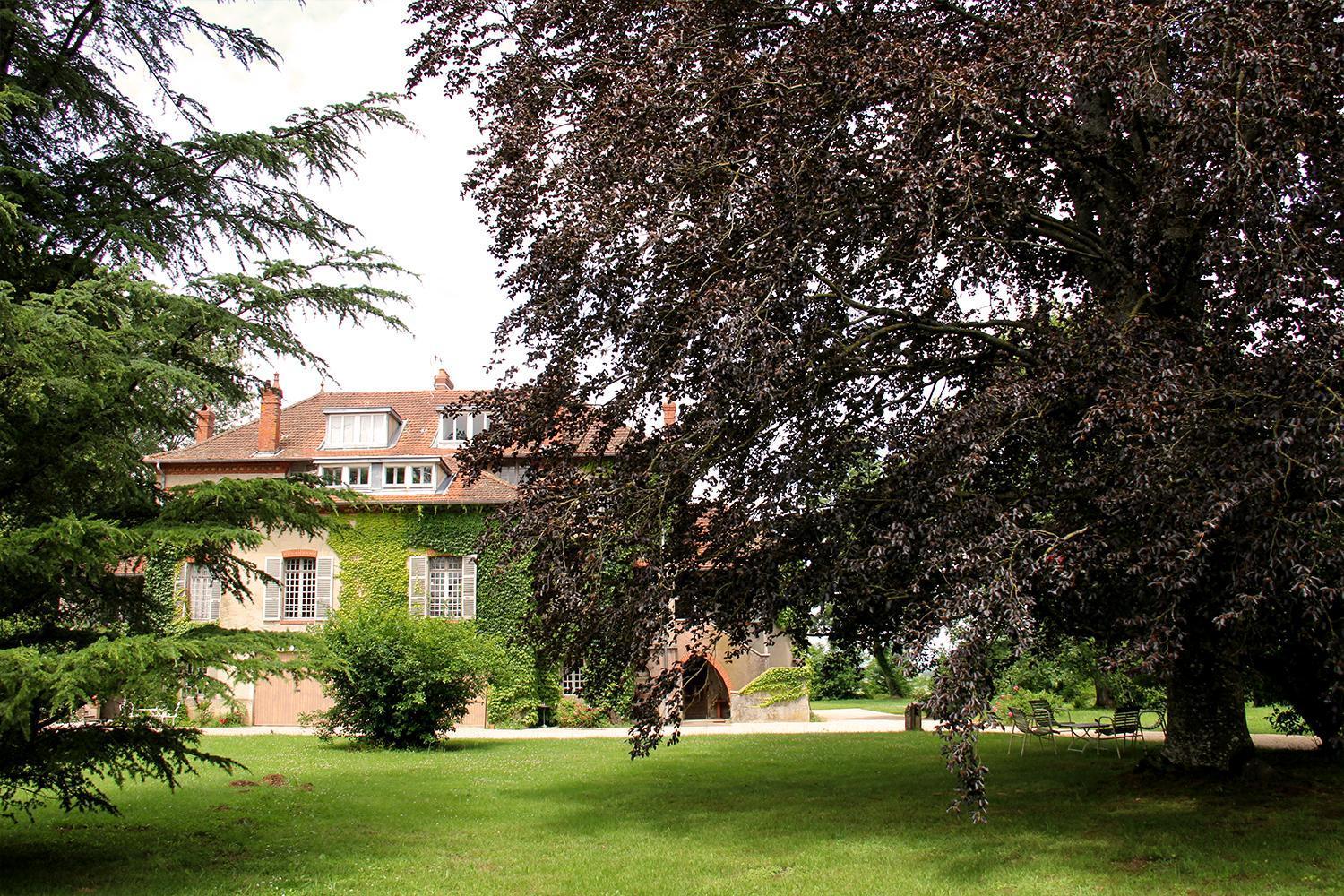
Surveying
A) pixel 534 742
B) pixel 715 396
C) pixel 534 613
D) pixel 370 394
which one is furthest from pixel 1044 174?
pixel 370 394

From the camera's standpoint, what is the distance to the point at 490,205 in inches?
496

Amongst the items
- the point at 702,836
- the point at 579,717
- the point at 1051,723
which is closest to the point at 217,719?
the point at 579,717

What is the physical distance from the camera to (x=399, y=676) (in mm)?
20547

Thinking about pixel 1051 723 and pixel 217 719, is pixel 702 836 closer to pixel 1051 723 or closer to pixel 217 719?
pixel 1051 723

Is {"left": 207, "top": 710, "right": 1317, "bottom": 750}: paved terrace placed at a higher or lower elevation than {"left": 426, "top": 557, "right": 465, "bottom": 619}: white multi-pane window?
lower

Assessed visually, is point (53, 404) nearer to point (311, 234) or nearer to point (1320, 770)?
point (311, 234)

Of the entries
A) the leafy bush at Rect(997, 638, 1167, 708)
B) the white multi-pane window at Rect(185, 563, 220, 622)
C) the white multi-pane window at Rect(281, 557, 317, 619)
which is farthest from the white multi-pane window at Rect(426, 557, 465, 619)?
the leafy bush at Rect(997, 638, 1167, 708)

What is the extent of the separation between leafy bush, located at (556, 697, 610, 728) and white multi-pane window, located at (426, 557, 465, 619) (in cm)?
382

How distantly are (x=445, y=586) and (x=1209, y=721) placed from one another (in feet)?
69.6

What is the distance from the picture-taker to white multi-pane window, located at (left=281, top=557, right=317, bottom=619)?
29.4 m

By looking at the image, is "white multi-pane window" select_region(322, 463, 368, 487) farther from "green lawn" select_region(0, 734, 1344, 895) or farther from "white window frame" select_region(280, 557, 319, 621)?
"green lawn" select_region(0, 734, 1344, 895)

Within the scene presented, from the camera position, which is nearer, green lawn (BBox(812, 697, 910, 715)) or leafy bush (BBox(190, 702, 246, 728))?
leafy bush (BBox(190, 702, 246, 728))

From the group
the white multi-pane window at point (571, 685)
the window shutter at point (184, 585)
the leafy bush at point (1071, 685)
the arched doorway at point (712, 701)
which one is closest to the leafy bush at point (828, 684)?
the arched doorway at point (712, 701)

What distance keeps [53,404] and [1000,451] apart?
8.75 m
